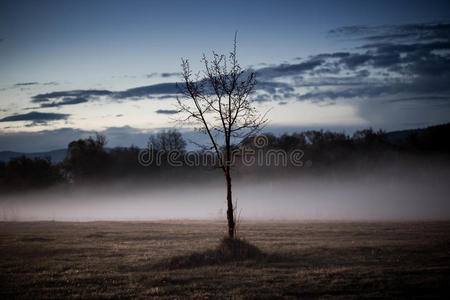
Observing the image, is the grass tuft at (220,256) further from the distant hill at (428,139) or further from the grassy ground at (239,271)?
the distant hill at (428,139)

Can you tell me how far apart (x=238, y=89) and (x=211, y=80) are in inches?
54.4

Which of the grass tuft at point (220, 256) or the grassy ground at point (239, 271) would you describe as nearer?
the grassy ground at point (239, 271)

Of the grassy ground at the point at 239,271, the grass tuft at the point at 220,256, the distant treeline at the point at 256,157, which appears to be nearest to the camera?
the grassy ground at the point at 239,271

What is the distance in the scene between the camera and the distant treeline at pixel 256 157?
58.4 meters

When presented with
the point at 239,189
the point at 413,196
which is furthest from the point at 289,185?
the point at 413,196

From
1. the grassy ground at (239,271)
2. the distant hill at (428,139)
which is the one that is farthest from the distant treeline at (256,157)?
the grassy ground at (239,271)

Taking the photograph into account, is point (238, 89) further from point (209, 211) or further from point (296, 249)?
point (209, 211)

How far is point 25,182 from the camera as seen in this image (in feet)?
186

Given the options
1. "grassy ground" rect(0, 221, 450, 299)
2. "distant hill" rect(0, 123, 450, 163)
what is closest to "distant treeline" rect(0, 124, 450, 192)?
"distant hill" rect(0, 123, 450, 163)

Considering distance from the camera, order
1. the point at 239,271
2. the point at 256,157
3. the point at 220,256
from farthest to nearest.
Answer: the point at 256,157 < the point at 220,256 < the point at 239,271

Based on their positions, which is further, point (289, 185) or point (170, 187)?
point (170, 187)

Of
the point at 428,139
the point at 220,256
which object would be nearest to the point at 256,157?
the point at 428,139

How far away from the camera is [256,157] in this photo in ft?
218

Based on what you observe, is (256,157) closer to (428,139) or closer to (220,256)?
(428,139)
